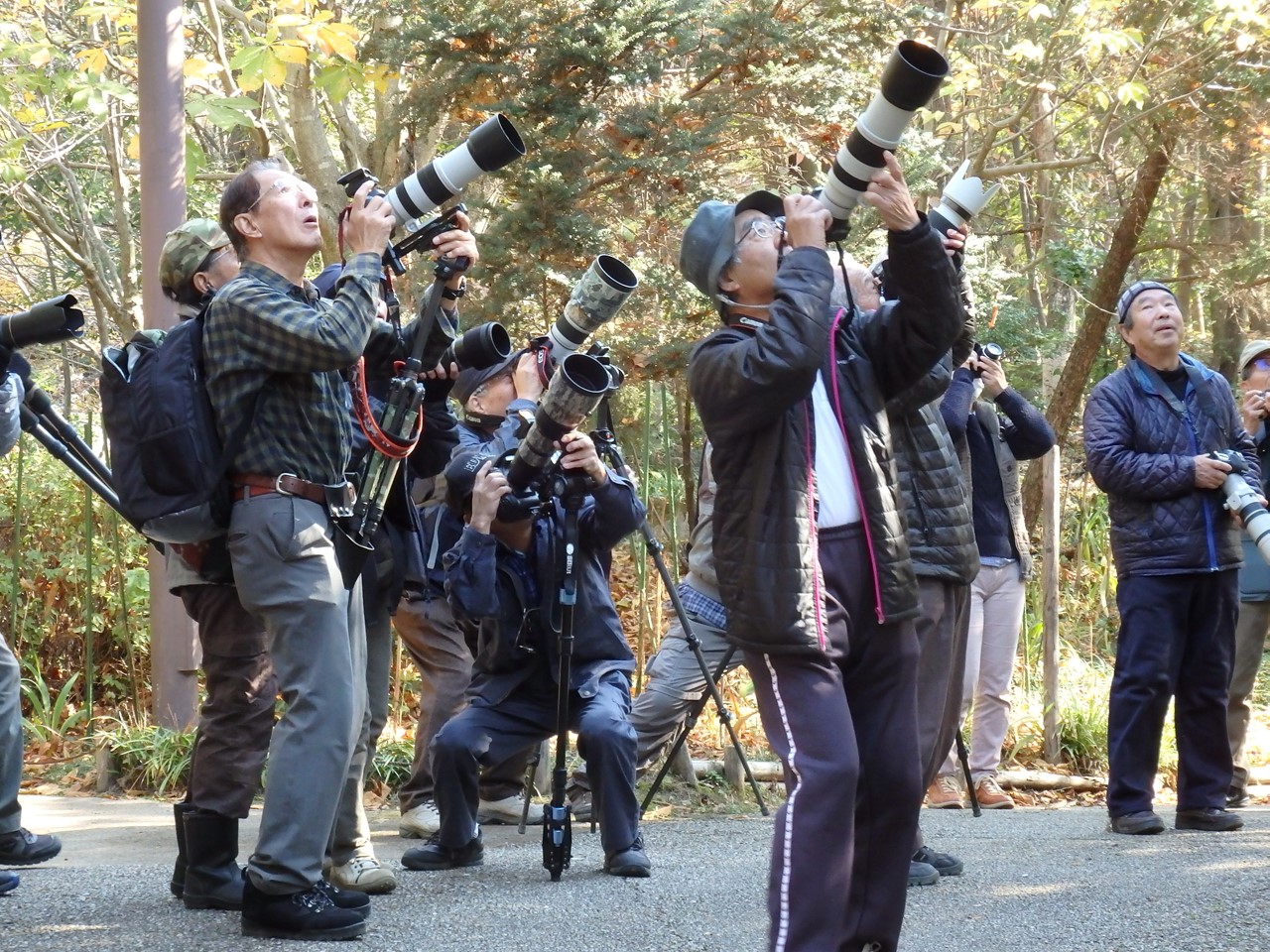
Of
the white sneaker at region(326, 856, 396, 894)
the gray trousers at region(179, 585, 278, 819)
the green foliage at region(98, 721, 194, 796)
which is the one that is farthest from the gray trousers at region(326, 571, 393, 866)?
the green foliage at region(98, 721, 194, 796)

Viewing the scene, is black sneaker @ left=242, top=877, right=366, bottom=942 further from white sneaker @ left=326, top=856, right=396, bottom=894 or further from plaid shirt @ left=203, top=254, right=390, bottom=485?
plaid shirt @ left=203, top=254, right=390, bottom=485

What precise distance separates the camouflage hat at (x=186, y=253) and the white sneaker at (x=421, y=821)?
2.41 metres

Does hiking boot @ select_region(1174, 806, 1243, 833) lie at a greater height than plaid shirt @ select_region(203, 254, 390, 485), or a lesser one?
lesser

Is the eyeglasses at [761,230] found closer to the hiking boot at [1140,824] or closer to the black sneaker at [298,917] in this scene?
the black sneaker at [298,917]

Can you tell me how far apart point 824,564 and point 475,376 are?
277 cm

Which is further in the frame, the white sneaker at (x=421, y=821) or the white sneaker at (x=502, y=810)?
the white sneaker at (x=502, y=810)

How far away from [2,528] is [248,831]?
3.56 meters

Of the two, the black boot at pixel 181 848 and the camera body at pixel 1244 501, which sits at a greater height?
the camera body at pixel 1244 501

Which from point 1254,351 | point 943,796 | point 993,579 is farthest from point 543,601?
point 1254,351

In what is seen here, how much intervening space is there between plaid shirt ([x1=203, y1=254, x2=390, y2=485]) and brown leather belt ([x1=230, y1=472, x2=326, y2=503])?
0.02 m

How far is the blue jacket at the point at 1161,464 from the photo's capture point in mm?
5918

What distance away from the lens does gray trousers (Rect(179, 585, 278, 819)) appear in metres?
4.25

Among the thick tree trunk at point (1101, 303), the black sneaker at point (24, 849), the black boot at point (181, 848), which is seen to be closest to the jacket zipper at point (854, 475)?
the black boot at point (181, 848)

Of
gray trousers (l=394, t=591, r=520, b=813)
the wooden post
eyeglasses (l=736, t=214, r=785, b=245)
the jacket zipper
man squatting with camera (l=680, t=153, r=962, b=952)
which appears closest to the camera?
man squatting with camera (l=680, t=153, r=962, b=952)
